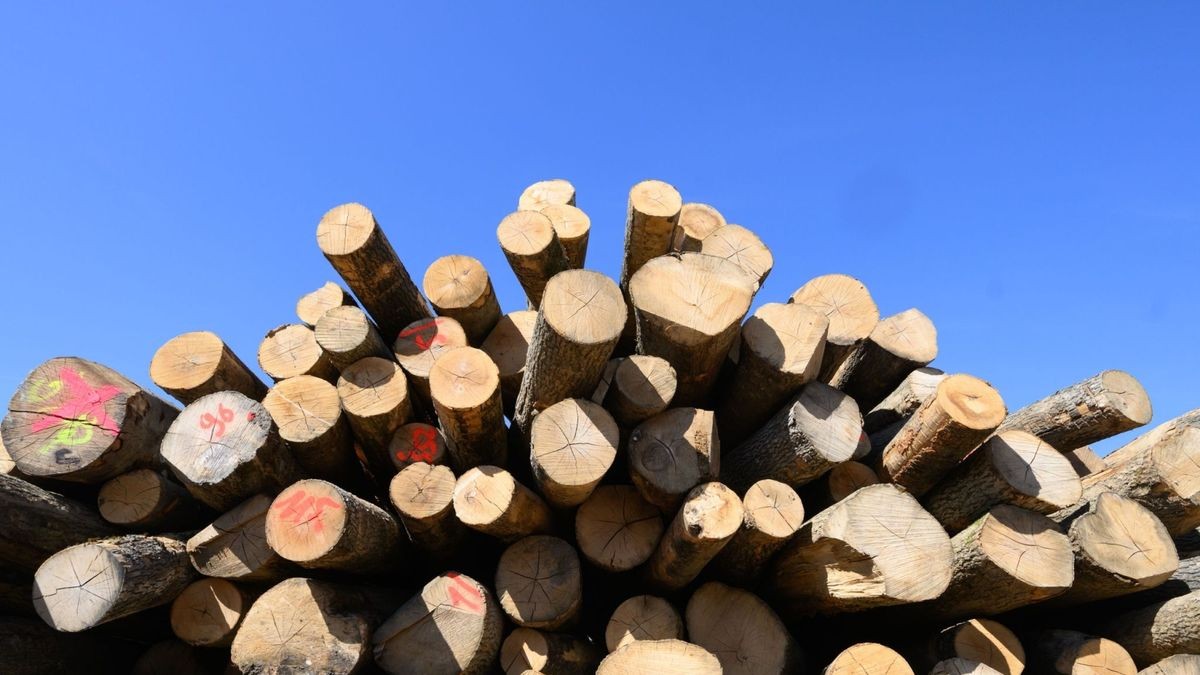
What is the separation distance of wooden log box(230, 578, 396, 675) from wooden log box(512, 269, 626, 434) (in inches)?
50.4

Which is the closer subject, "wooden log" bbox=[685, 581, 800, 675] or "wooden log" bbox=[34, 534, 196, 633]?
"wooden log" bbox=[34, 534, 196, 633]

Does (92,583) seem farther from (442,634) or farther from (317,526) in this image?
(442,634)

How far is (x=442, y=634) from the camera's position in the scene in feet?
11.2

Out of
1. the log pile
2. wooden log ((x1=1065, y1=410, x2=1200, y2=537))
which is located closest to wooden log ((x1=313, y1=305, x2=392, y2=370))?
the log pile

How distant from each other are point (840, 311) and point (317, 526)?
2926 millimetres

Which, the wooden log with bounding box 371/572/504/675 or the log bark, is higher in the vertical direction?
the log bark

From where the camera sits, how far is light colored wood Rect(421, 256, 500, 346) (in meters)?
4.38

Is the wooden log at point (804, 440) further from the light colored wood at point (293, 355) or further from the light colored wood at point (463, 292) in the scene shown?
the light colored wood at point (293, 355)

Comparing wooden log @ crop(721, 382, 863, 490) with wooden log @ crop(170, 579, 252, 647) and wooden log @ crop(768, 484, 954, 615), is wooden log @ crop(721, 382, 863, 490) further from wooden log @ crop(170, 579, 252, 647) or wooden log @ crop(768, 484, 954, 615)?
wooden log @ crop(170, 579, 252, 647)

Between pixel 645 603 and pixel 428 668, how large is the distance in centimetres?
97

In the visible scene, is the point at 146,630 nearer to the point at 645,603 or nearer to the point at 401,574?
the point at 401,574

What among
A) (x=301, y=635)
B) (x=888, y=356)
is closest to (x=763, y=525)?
(x=888, y=356)

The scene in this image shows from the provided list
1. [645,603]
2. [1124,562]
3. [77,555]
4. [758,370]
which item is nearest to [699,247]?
[758,370]

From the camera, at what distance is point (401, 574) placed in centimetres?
412
